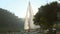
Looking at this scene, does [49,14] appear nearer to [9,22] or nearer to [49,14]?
[49,14]

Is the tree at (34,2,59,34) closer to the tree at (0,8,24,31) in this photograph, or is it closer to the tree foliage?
the tree foliage

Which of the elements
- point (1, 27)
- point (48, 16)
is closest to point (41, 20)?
point (48, 16)

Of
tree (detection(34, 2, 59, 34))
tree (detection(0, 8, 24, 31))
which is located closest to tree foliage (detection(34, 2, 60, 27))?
tree (detection(34, 2, 59, 34))

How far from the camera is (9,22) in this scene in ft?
172

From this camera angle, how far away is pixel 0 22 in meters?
45.8

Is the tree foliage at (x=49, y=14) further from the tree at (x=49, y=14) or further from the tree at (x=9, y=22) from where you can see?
the tree at (x=9, y=22)

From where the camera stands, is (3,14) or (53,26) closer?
(53,26)

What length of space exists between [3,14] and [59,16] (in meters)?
13.2

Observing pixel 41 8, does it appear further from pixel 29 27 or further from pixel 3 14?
pixel 29 27

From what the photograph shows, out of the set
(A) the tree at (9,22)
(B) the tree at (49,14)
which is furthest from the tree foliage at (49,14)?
(A) the tree at (9,22)

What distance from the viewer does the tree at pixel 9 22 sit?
4672 centimetres

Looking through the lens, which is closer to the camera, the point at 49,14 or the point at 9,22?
the point at 49,14

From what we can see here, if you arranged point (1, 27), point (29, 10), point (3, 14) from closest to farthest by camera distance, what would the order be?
1. point (1, 27)
2. point (3, 14)
3. point (29, 10)

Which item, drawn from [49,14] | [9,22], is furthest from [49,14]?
[9,22]
